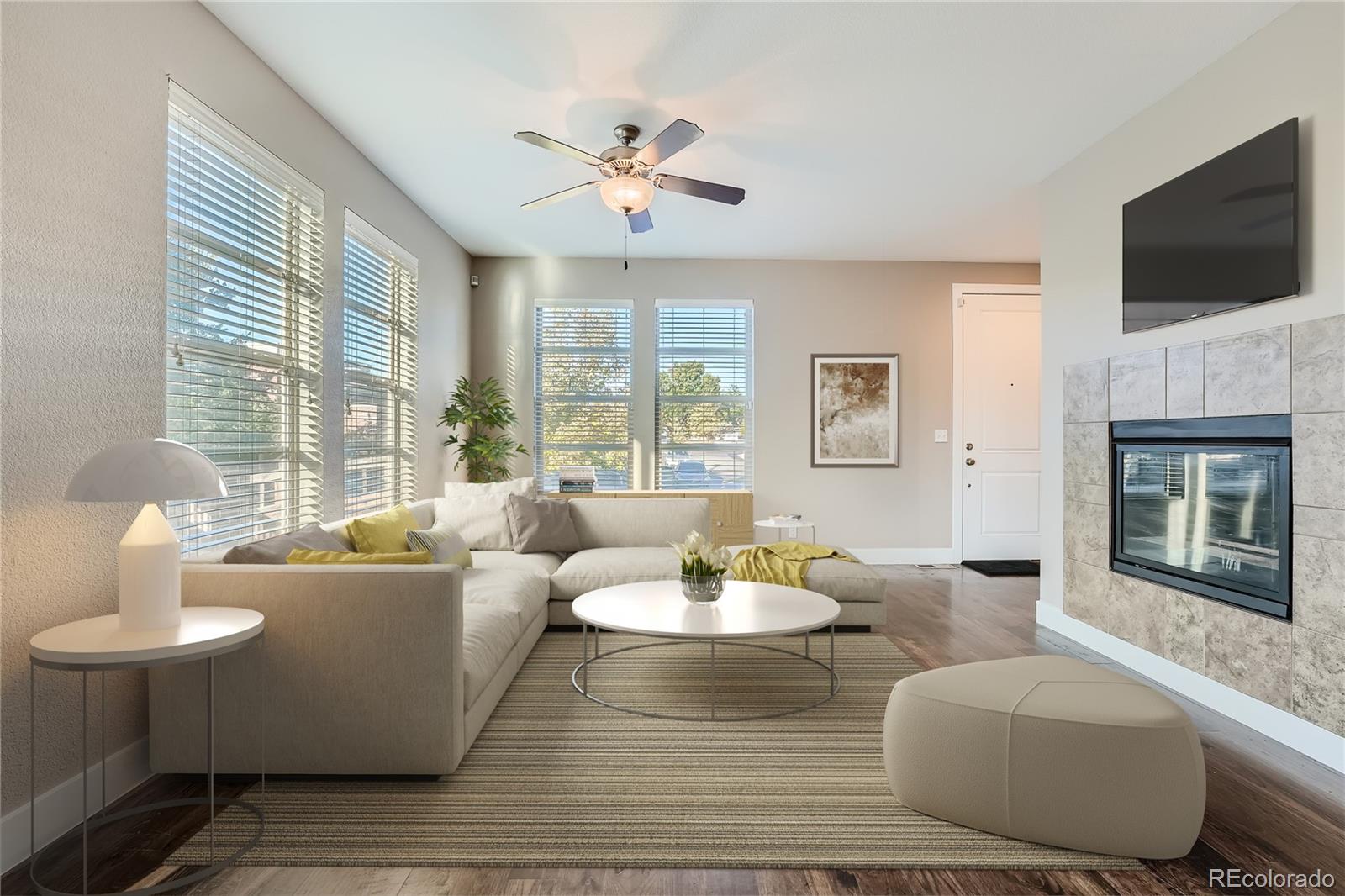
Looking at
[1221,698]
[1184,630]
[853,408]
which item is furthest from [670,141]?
[853,408]

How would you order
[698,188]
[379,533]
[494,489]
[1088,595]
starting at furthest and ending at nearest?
1. [494,489]
2. [1088,595]
3. [698,188]
4. [379,533]

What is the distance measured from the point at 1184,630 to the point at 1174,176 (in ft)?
6.83

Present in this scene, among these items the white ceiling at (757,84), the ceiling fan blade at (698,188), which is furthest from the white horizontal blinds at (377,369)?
the ceiling fan blade at (698,188)

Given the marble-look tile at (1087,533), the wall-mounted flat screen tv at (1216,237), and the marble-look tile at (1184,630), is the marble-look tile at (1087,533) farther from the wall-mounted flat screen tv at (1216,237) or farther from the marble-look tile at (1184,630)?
the wall-mounted flat screen tv at (1216,237)

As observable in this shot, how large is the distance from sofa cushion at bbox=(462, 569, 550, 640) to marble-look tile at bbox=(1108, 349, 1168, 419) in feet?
10.2

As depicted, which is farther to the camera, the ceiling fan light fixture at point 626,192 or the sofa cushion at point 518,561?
the sofa cushion at point 518,561

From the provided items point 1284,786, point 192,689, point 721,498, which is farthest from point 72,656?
point 721,498

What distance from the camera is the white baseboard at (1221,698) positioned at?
252 cm

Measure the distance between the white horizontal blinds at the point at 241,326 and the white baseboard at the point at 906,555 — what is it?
15.2 feet

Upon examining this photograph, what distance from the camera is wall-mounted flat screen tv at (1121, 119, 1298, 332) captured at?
108 inches

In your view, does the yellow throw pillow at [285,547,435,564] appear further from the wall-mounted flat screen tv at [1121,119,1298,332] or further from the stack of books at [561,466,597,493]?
the stack of books at [561,466,597,493]

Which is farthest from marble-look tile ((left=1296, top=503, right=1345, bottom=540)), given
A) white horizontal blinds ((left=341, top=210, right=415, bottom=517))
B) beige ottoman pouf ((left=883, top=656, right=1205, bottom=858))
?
white horizontal blinds ((left=341, top=210, right=415, bottom=517))

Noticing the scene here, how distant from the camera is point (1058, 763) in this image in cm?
188

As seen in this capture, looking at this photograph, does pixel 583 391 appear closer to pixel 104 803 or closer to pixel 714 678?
pixel 714 678
